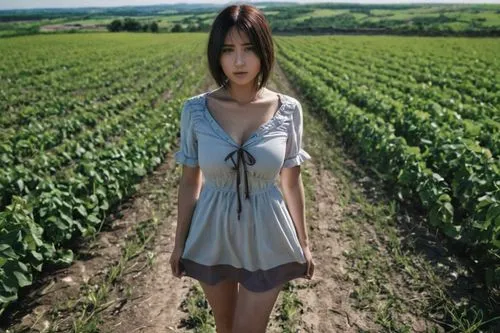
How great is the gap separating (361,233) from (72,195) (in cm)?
322

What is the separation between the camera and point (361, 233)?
501cm

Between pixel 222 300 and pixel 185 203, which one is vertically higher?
pixel 185 203

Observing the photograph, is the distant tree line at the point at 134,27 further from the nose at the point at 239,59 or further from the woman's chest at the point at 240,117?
the nose at the point at 239,59

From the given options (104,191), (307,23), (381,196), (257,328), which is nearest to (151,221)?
(104,191)

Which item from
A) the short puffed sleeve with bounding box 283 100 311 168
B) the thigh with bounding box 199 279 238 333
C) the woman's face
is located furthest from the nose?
the thigh with bounding box 199 279 238 333

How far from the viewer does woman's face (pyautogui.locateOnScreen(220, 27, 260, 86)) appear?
1937 millimetres

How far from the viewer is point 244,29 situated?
1.92 metres

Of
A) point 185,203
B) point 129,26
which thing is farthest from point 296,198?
point 129,26

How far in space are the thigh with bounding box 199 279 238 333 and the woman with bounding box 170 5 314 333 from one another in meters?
0.01

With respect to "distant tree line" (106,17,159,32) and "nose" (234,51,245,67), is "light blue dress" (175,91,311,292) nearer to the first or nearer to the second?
"nose" (234,51,245,67)

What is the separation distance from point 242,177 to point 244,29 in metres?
0.66

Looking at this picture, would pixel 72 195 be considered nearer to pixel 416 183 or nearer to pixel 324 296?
pixel 324 296

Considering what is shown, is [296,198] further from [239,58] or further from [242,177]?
[239,58]

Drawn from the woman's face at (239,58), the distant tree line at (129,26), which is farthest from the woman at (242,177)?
the distant tree line at (129,26)
